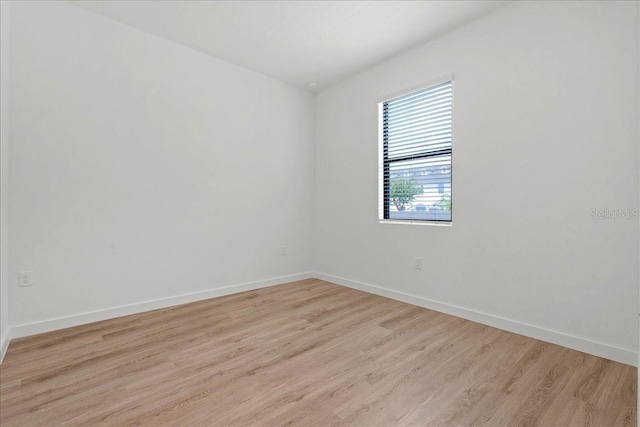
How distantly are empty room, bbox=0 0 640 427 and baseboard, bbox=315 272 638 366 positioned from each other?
0.05 ft

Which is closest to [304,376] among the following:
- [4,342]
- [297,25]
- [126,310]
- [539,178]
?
[126,310]

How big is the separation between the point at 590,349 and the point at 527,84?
2038 mm

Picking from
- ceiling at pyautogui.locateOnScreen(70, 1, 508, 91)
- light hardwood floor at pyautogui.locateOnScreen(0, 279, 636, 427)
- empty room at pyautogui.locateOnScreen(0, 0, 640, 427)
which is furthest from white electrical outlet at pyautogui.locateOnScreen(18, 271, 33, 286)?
ceiling at pyautogui.locateOnScreen(70, 1, 508, 91)

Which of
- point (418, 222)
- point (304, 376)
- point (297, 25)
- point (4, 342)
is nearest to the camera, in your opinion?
point (304, 376)

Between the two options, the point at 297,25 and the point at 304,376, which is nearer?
the point at 304,376

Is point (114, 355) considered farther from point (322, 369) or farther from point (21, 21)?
point (21, 21)

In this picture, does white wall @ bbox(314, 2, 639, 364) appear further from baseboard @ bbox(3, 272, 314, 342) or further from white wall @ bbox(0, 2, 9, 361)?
white wall @ bbox(0, 2, 9, 361)

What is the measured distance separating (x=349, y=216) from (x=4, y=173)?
3.25m

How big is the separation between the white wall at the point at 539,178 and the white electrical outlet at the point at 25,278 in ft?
10.9

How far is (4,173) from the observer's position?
222cm

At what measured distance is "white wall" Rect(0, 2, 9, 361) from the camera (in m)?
2.12

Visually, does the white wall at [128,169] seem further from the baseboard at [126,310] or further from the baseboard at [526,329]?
the baseboard at [526,329]

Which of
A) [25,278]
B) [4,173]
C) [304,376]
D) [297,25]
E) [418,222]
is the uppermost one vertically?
[297,25]

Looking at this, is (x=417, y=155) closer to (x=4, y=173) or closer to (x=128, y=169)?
(x=128, y=169)
